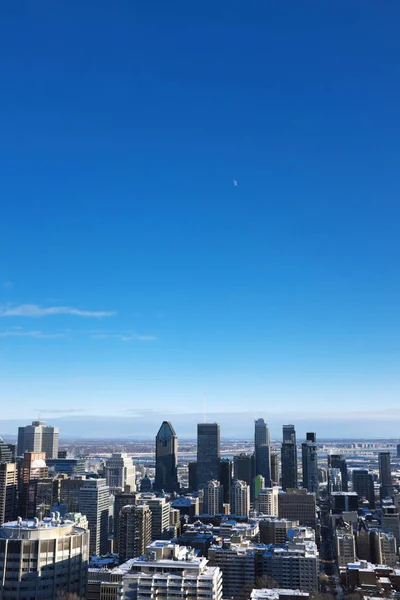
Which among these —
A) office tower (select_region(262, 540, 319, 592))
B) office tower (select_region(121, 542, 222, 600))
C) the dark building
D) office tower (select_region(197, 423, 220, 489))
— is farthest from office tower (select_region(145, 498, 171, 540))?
the dark building

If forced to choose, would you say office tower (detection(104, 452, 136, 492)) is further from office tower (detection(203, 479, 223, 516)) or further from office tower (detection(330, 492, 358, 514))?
office tower (detection(330, 492, 358, 514))

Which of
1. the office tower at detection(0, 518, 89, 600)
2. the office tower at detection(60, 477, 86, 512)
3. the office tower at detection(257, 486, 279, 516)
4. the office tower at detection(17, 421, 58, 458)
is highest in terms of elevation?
the office tower at detection(17, 421, 58, 458)

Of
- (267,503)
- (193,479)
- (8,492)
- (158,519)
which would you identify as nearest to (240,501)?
(267,503)

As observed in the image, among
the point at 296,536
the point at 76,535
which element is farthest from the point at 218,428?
the point at 76,535

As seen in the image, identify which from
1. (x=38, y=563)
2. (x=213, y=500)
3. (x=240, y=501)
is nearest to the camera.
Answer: (x=38, y=563)

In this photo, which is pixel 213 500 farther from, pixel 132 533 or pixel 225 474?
pixel 132 533

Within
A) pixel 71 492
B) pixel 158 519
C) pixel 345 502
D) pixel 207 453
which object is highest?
pixel 207 453

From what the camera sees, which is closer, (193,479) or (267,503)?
(267,503)
